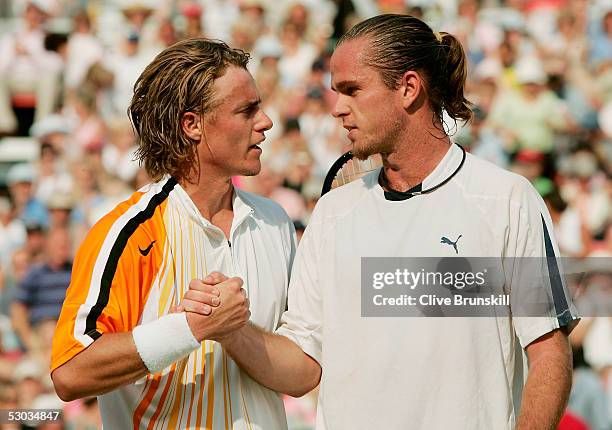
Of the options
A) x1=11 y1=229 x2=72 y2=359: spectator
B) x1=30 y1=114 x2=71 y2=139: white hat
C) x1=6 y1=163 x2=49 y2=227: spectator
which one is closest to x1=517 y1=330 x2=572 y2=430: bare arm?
x1=11 y1=229 x2=72 y2=359: spectator

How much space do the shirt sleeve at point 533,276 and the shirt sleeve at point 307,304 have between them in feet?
2.35

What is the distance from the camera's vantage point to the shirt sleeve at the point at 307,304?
157 inches

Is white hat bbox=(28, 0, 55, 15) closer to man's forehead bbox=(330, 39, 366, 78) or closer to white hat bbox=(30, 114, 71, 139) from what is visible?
white hat bbox=(30, 114, 71, 139)

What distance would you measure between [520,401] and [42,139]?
8.31 metres

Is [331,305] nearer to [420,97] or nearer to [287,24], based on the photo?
[420,97]

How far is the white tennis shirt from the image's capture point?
11.9ft

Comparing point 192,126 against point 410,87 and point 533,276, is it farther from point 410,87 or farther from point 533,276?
point 533,276

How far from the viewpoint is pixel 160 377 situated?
13.0 ft

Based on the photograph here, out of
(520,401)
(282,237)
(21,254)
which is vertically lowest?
(520,401)

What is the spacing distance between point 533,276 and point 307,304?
84 centimetres

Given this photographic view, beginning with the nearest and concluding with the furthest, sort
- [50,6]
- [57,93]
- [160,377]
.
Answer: [160,377] < [57,93] < [50,6]

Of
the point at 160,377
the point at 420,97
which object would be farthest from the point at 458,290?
the point at 160,377

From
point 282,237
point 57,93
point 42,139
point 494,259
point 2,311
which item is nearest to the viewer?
point 494,259

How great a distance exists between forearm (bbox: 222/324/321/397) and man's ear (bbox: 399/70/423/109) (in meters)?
0.98
